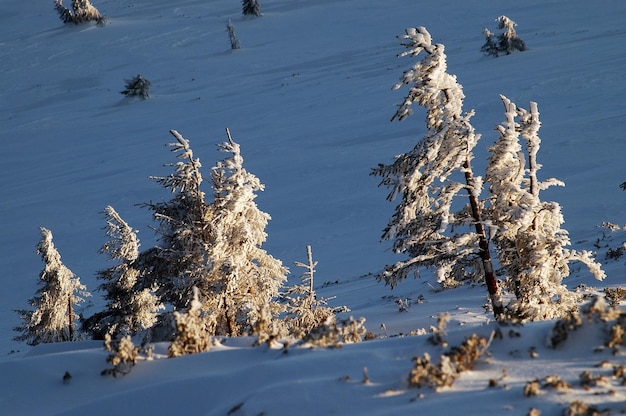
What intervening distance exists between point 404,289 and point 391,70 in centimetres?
2868

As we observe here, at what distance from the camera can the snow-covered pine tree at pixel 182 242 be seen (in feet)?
41.0

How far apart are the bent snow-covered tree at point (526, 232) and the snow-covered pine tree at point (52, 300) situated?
12283 mm

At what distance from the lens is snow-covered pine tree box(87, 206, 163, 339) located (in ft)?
54.9

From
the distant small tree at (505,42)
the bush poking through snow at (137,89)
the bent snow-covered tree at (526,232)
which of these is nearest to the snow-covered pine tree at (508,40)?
the distant small tree at (505,42)

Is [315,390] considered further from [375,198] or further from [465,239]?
[375,198]

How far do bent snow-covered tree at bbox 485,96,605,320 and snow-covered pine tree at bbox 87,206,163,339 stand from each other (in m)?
9.00

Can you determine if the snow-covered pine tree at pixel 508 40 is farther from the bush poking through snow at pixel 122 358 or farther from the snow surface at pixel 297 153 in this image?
the bush poking through snow at pixel 122 358

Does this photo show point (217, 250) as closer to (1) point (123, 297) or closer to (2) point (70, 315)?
(1) point (123, 297)

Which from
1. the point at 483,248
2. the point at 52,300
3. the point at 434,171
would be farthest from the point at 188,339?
the point at 52,300

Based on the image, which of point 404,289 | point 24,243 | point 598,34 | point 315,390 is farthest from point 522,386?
point 598,34

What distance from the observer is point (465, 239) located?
10398 millimetres

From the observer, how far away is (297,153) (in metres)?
34.7

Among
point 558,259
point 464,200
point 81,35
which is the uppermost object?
point 81,35

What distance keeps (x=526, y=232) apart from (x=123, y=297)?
10.3 metres
